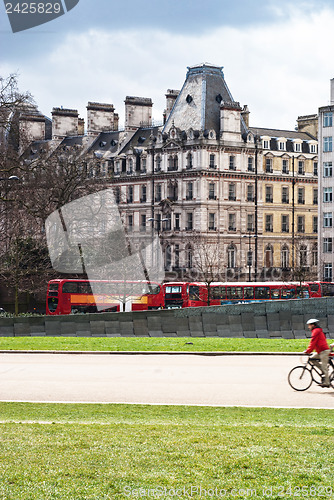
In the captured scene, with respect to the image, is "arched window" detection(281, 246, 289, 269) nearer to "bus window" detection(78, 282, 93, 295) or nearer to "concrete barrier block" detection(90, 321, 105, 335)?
"bus window" detection(78, 282, 93, 295)

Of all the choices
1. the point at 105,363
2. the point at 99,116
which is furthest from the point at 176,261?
the point at 105,363

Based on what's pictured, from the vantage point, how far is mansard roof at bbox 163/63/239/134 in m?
112

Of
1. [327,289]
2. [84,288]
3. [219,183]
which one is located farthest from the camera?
[219,183]

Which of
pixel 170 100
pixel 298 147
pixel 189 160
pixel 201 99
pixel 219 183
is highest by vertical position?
pixel 170 100

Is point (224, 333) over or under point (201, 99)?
under

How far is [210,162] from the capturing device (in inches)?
4439

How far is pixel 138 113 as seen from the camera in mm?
122000

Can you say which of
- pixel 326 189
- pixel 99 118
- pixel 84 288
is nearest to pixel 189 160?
pixel 99 118

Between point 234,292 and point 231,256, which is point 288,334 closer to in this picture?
point 234,292

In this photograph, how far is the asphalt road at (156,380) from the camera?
65.5 feet

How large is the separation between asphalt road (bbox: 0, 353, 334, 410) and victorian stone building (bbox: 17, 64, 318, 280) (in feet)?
252

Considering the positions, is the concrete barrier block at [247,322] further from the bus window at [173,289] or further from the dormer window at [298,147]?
the dormer window at [298,147]

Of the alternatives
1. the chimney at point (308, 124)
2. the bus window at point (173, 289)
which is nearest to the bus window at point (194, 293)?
the bus window at point (173, 289)

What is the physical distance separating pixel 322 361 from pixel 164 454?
9.10 meters
